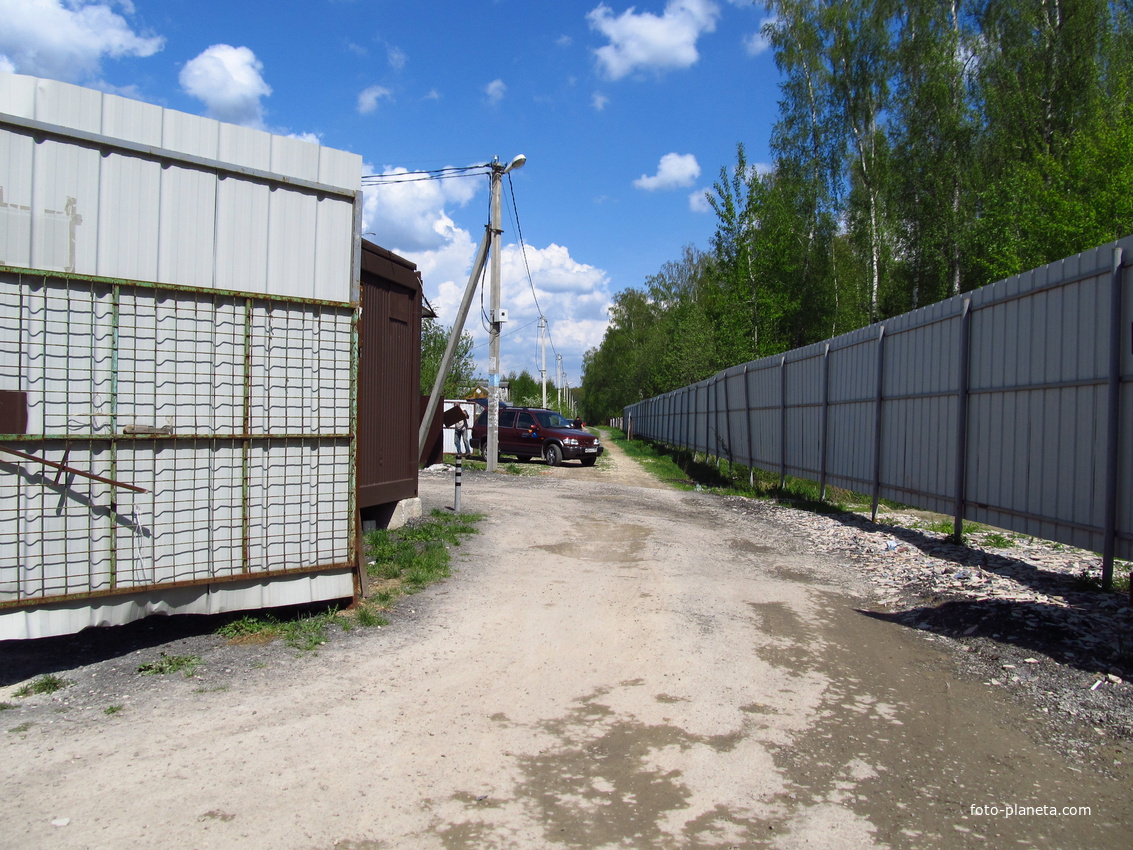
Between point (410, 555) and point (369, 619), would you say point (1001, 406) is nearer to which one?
point (410, 555)

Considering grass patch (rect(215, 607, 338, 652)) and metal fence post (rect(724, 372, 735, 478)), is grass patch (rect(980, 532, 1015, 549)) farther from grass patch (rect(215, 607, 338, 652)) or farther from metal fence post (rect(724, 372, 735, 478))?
metal fence post (rect(724, 372, 735, 478))

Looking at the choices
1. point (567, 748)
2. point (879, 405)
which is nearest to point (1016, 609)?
point (567, 748)

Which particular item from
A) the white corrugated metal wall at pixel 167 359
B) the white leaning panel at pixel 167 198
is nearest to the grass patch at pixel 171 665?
the white corrugated metal wall at pixel 167 359

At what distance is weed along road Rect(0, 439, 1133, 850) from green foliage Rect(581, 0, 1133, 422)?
67.5 feet

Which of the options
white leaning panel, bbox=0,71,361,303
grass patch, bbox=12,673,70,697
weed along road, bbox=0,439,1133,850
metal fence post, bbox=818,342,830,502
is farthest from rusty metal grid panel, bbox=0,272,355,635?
metal fence post, bbox=818,342,830,502

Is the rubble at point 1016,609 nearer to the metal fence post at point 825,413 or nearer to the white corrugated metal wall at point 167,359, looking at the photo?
the metal fence post at point 825,413

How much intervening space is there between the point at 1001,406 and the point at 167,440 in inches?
291

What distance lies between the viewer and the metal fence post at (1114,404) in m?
5.62

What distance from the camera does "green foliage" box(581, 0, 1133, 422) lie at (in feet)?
80.2

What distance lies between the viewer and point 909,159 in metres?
28.4

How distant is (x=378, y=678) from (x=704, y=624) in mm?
2575

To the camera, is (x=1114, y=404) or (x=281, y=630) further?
(x=1114, y=404)

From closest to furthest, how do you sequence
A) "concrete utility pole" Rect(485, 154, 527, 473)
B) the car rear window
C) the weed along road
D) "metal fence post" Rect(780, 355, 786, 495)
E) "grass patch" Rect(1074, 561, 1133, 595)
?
the weed along road, "grass patch" Rect(1074, 561, 1133, 595), "metal fence post" Rect(780, 355, 786, 495), "concrete utility pole" Rect(485, 154, 527, 473), the car rear window

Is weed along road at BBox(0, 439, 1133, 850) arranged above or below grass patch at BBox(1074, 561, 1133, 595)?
below
